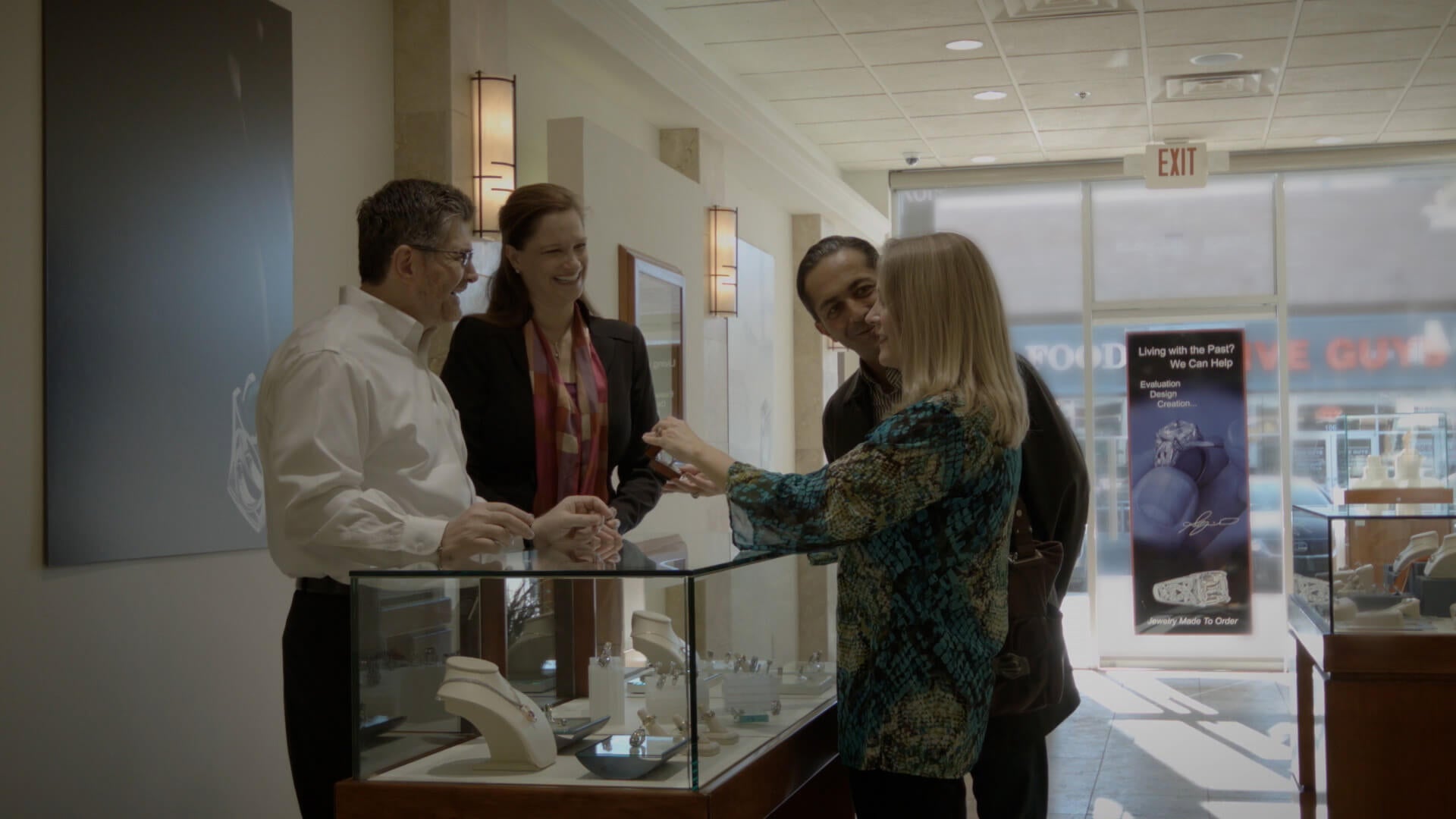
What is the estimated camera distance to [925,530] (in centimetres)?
189

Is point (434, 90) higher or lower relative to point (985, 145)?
lower

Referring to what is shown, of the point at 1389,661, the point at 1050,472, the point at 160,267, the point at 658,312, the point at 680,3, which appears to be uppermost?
the point at 680,3

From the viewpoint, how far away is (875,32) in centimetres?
707

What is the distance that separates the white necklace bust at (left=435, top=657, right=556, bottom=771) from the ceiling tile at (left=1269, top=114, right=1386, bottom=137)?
8492mm

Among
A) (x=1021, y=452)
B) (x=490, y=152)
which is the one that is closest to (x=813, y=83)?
(x=490, y=152)

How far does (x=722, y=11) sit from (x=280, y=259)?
11.0ft

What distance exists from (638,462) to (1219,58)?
5.94m

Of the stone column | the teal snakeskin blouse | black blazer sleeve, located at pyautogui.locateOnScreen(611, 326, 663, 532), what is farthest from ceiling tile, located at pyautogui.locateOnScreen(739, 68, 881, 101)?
the teal snakeskin blouse

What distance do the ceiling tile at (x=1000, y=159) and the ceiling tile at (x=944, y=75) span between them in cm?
220

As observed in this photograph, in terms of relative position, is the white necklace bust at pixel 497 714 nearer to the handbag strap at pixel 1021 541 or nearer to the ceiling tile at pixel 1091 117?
the handbag strap at pixel 1021 541

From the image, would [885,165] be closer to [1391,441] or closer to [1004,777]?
[1391,441]

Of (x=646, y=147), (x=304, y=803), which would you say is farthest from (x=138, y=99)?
(x=646, y=147)

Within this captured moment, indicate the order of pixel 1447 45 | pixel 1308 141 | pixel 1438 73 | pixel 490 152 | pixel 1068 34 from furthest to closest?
1. pixel 1308 141
2. pixel 1438 73
3. pixel 1447 45
4. pixel 1068 34
5. pixel 490 152

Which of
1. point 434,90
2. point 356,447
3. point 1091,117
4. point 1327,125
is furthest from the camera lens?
point 1327,125
